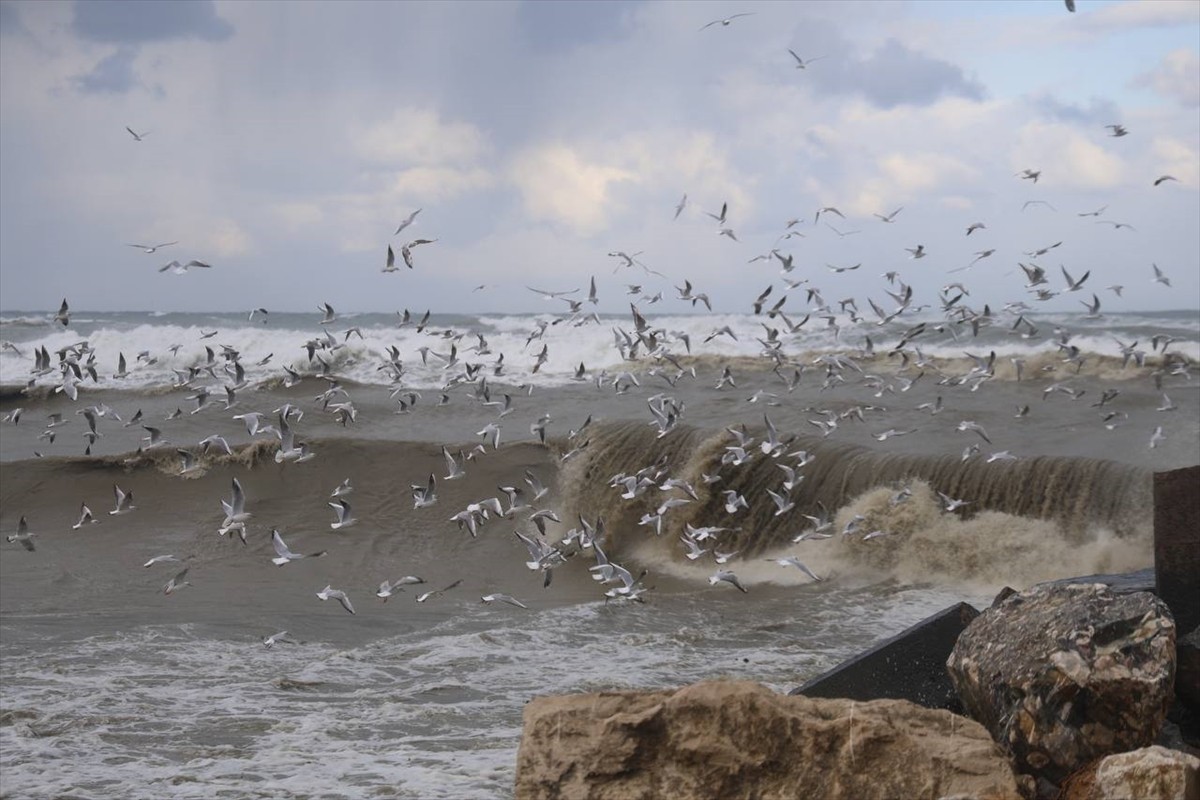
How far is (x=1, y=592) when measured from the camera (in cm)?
1492

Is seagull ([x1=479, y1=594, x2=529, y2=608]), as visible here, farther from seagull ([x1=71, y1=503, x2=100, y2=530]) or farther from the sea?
seagull ([x1=71, y1=503, x2=100, y2=530])

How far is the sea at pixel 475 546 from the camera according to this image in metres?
9.53

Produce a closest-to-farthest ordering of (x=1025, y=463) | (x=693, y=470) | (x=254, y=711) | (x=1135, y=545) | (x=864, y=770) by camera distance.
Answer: (x=864, y=770)
(x=254, y=711)
(x=1135, y=545)
(x=1025, y=463)
(x=693, y=470)

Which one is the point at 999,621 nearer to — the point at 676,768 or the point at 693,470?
the point at 676,768

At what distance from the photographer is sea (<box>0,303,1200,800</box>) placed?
953 cm

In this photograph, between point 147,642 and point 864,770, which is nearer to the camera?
point 864,770

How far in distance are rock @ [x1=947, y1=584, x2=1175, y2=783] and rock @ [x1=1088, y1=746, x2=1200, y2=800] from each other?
2.45 feet

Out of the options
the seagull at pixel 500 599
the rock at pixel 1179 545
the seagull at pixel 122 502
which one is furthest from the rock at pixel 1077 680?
the seagull at pixel 122 502

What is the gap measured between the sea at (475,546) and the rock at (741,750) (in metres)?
3.00

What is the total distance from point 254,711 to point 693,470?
9018 millimetres

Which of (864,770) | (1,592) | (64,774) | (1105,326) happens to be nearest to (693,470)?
(1,592)

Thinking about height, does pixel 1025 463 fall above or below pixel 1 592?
above

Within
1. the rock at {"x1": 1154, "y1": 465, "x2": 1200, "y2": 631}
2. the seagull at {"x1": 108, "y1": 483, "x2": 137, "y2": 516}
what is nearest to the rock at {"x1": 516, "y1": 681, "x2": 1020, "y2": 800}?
the rock at {"x1": 1154, "y1": 465, "x2": 1200, "y2": 631}

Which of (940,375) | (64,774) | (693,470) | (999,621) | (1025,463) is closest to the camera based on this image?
(999,621)
